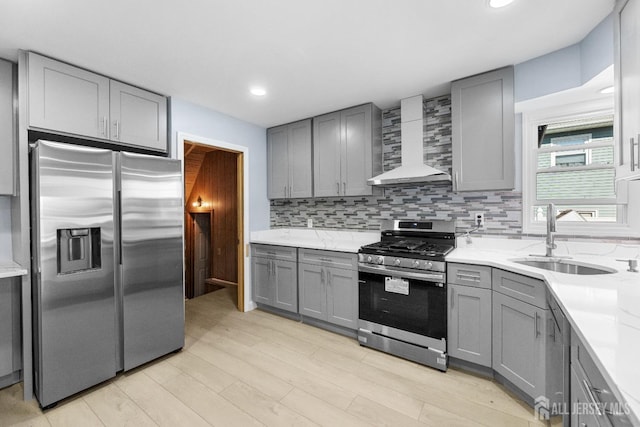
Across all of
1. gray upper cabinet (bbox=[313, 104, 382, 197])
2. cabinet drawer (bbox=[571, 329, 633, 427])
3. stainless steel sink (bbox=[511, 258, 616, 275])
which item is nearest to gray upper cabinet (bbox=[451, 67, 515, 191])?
stainless steel sink (bbox=[511, 258, 616, 275])

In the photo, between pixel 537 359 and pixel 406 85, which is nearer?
pixel 537 359

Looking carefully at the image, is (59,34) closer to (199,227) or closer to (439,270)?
(439,270)

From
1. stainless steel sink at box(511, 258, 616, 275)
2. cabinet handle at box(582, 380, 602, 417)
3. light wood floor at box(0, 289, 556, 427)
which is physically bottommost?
light wood floor at box(0, 289, 556, 427)

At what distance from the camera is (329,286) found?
2.90m

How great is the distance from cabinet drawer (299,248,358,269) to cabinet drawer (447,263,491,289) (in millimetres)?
881

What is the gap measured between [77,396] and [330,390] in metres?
1.81

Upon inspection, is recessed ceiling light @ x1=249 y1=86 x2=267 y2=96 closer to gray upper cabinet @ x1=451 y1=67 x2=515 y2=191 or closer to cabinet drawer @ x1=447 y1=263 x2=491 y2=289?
gray upper cabinet @ x1=451 y1=67 x2=515 y2=191

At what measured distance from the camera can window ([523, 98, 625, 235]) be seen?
2.17m

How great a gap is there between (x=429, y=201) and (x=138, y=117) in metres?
2.96

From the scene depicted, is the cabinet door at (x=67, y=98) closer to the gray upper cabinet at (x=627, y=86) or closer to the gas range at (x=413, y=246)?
the gas range at (x=413, y=246)

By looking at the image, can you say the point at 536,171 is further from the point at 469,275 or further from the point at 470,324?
the point at 470,324

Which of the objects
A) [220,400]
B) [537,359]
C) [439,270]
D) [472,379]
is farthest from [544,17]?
[220,400]

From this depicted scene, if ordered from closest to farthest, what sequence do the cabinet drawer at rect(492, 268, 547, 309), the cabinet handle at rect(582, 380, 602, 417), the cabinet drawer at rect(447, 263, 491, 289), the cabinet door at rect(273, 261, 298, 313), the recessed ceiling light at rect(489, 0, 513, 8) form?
the cabinet handle at rect(582, 380, 602, 417), the recessed ceiling light at rect(489, 0, 513, 8), the cabinet drawer at rect(492, 268, 547, 309), the cabinet drawer at rect(447, 263, 491, 289), the cabinet door at rect(273, 261, 298, 313)

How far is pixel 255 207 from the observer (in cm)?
371
